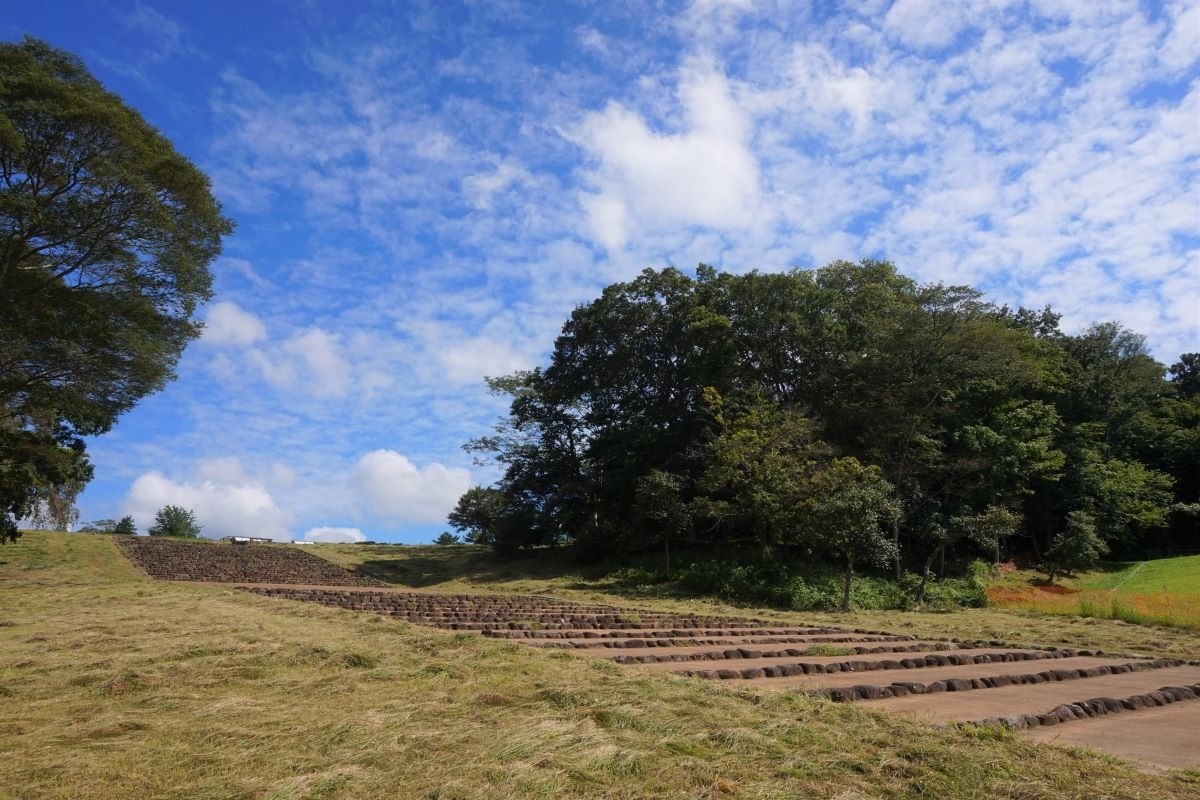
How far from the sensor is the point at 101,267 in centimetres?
1752

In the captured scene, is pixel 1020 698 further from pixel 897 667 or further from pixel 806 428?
pixel 806 428

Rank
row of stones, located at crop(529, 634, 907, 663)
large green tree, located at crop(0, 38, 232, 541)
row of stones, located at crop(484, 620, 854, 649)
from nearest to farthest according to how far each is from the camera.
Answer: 1. row of stones, located at crop(529, 634, 907, 663)
2. row of stones, located at crop(484, 620, 854, 649)
3. large green tree, located at crop(0, 38, 232, 541)

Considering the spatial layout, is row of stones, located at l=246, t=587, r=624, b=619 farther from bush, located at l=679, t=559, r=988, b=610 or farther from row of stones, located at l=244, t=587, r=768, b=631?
bush, located at l=679, t=559, r=988, b=610

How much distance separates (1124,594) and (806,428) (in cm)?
1073

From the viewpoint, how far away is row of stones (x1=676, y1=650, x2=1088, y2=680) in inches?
253

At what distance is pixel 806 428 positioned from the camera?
22.0 m

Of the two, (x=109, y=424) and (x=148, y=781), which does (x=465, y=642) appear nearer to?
(x=148, y=781)

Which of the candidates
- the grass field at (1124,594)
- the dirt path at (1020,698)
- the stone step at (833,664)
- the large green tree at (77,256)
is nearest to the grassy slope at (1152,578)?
the grass field at (1124,594)

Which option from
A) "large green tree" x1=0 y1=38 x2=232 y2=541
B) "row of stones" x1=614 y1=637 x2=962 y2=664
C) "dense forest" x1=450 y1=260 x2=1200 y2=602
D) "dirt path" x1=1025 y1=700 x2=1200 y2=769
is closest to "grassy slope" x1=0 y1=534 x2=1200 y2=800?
"dirt path" x1=1025 y1=700 x2=1200 y2=769

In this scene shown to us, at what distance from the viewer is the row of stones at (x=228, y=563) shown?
21.4 m

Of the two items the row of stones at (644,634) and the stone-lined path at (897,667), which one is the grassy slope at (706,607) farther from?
the row of stones at (644,634)

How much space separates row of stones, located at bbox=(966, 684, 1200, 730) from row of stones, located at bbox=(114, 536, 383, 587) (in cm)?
1975

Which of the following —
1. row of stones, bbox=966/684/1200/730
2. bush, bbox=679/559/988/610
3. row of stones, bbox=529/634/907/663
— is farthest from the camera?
bush, bbox=679/559/988/610

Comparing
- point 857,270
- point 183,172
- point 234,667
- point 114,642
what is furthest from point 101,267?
point 857,270
